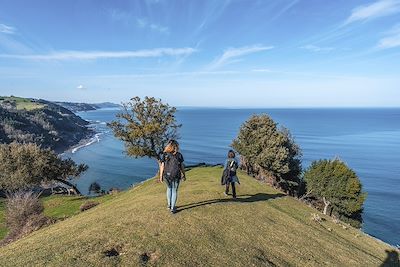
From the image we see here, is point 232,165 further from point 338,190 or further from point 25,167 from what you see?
point 338,190

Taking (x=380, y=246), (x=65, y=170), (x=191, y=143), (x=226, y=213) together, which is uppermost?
(x=226, y=213)

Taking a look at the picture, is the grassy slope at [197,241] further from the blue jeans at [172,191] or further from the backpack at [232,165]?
the backpack at [232,165]

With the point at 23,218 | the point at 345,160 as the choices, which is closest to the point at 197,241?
the point at 23,218

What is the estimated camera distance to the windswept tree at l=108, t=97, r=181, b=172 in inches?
1873

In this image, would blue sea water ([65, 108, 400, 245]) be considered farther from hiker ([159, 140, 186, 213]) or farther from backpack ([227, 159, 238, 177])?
hiker ([159, 140, 186, 213])

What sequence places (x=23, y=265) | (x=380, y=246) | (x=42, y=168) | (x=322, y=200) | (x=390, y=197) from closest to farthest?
(x=23, y=265) → (x=380, y=246) → (x=42, y=168) → (x=322, y=200) → (x=390, y=197)

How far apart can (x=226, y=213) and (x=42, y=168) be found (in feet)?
143

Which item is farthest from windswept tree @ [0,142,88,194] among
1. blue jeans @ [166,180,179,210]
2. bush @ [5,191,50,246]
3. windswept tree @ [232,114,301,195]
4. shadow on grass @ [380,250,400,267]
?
shadow on grass @ [380,250,400,267]

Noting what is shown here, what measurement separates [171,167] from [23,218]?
17004 millimetres

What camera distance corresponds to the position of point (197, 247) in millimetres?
14188

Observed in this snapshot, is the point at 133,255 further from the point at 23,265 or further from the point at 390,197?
the point at 390,197

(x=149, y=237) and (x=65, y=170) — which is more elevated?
(x=149, y=237)

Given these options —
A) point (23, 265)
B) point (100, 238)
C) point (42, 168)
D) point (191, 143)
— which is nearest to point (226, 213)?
point (100, 238)

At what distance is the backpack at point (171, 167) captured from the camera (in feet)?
55.9
